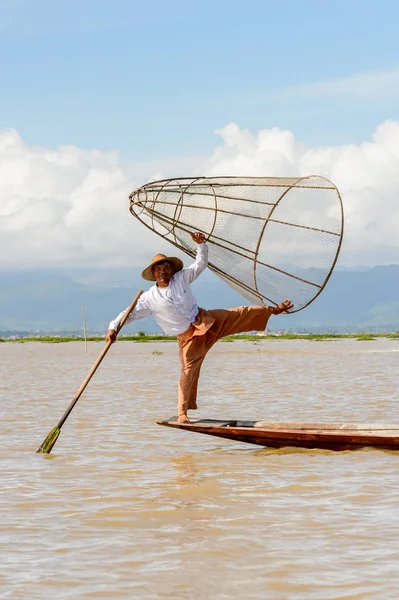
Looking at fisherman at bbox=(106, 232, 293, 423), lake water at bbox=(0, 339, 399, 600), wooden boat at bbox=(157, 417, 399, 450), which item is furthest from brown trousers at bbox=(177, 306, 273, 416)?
lake water at bbox=(0, 339, 399, 600)

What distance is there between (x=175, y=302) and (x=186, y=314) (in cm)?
16

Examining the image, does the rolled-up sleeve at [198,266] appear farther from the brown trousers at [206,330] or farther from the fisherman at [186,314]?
the brown trousers at [206,330]

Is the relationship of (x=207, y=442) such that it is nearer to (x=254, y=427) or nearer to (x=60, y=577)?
(x=254, y=427)

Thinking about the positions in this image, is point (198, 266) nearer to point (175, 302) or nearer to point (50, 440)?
point (175, 302)

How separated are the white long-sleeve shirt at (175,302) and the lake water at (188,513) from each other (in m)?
1.18

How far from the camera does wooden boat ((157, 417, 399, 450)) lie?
7.78 meters

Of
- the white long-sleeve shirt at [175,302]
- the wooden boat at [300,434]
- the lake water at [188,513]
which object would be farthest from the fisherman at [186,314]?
the lake water at [188,513]

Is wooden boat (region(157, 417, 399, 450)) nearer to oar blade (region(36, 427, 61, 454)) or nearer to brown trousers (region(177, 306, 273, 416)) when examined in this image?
brown trousers (region(177, 306, 273, 416))

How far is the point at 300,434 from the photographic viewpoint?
25.8 ft

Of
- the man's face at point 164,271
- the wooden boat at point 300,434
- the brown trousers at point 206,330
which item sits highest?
the man's face at point 164,271

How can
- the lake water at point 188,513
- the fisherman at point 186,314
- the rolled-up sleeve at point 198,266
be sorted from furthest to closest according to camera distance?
1. the fisherman at point 186,314
2. the rolled-up sleeve at point 198,266
3. the lake water at point 188,513

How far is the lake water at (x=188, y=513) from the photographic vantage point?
435 centimetres

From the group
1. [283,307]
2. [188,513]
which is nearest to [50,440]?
[283,307]

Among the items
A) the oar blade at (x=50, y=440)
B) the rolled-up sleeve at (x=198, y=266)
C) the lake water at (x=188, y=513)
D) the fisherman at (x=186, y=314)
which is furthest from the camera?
the oar blade at (x=50, y=440)
